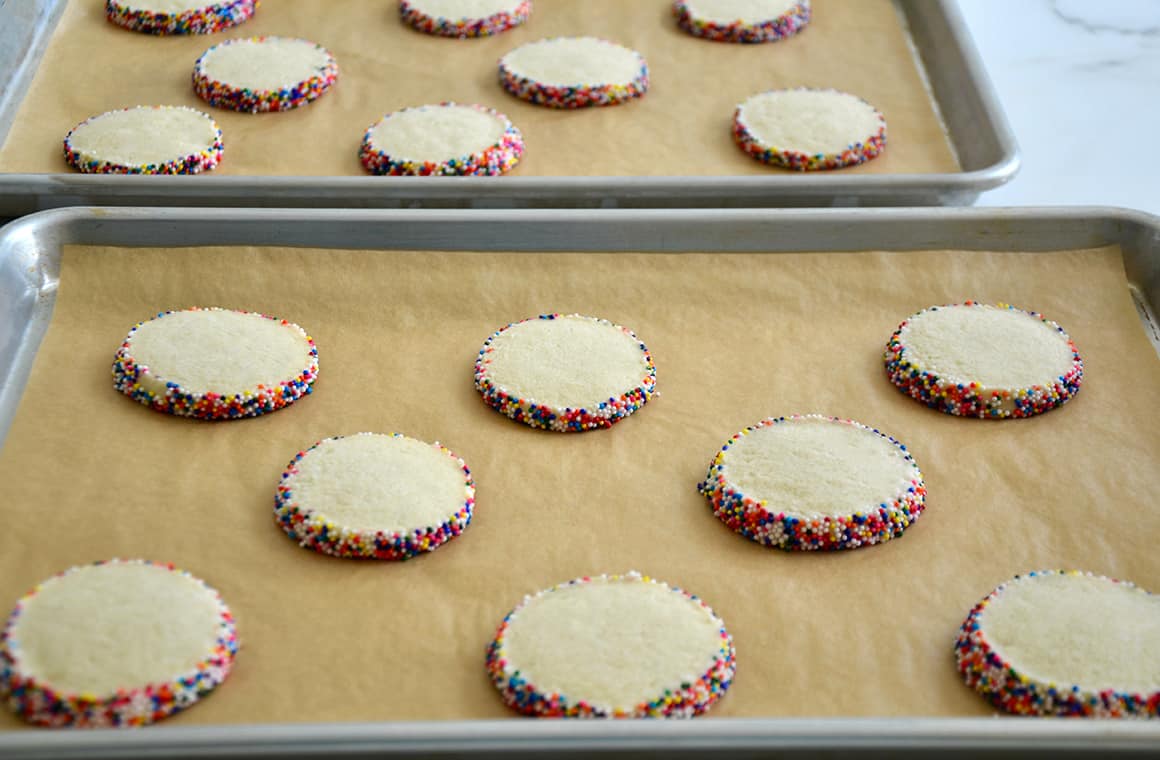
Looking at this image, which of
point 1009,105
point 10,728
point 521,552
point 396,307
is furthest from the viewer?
point 1009,105

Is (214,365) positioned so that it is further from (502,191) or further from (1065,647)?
(1065,647)

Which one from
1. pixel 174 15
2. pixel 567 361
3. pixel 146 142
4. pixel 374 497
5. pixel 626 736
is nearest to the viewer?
pixel 626 736

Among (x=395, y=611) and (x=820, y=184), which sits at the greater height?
(x=820, y=184)

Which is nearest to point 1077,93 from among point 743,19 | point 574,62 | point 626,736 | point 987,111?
point 987,111

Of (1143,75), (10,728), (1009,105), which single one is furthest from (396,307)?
(1143,75)

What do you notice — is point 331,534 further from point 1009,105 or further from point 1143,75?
point 1143,75

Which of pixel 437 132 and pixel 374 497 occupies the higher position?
pixel 437 132

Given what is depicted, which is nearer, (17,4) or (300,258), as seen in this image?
(300,258)

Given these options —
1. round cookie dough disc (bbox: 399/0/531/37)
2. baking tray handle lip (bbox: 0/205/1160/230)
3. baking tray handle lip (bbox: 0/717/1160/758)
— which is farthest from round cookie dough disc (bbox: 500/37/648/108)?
baking tray handle lip (bbox: 0/717/1160/758)
